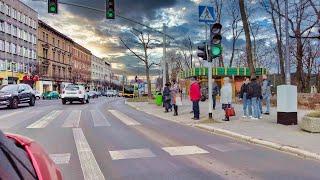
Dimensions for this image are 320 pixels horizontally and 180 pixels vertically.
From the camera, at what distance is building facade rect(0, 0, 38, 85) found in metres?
68.4

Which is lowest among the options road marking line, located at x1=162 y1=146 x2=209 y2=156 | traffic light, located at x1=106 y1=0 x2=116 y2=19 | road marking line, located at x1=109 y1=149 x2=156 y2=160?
road marking line, located at x1=162 y1=146 x2=209 y2=156

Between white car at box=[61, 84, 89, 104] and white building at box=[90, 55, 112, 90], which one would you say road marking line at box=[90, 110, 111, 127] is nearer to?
white car at box=[61, 84, 89, 104]

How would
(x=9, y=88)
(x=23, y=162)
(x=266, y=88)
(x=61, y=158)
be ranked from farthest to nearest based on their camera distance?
1. (x=9, y=88)
2. (x=266, y=88)
3. (x=61, y=158)
4. (x=23, y=162)

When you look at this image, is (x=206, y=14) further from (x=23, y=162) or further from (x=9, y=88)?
(x=9, y=88)

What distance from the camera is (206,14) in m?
17.4

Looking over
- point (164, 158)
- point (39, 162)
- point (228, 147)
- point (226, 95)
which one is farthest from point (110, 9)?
point (39, 162)

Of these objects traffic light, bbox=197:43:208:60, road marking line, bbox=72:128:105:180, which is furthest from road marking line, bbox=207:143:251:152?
traffic light, bbox=197:43:208:60

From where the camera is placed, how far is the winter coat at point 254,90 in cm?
1817

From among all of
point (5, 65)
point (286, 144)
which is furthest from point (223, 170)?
point (5, 65)

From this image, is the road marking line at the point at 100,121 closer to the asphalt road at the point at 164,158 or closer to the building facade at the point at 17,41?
the asphalt road at the point at 164,158

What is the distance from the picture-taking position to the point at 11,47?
236 ft

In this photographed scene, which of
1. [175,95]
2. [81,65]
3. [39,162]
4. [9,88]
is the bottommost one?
[39,162]

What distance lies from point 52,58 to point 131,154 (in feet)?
289

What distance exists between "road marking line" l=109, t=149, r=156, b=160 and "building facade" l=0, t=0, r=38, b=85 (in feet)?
202
